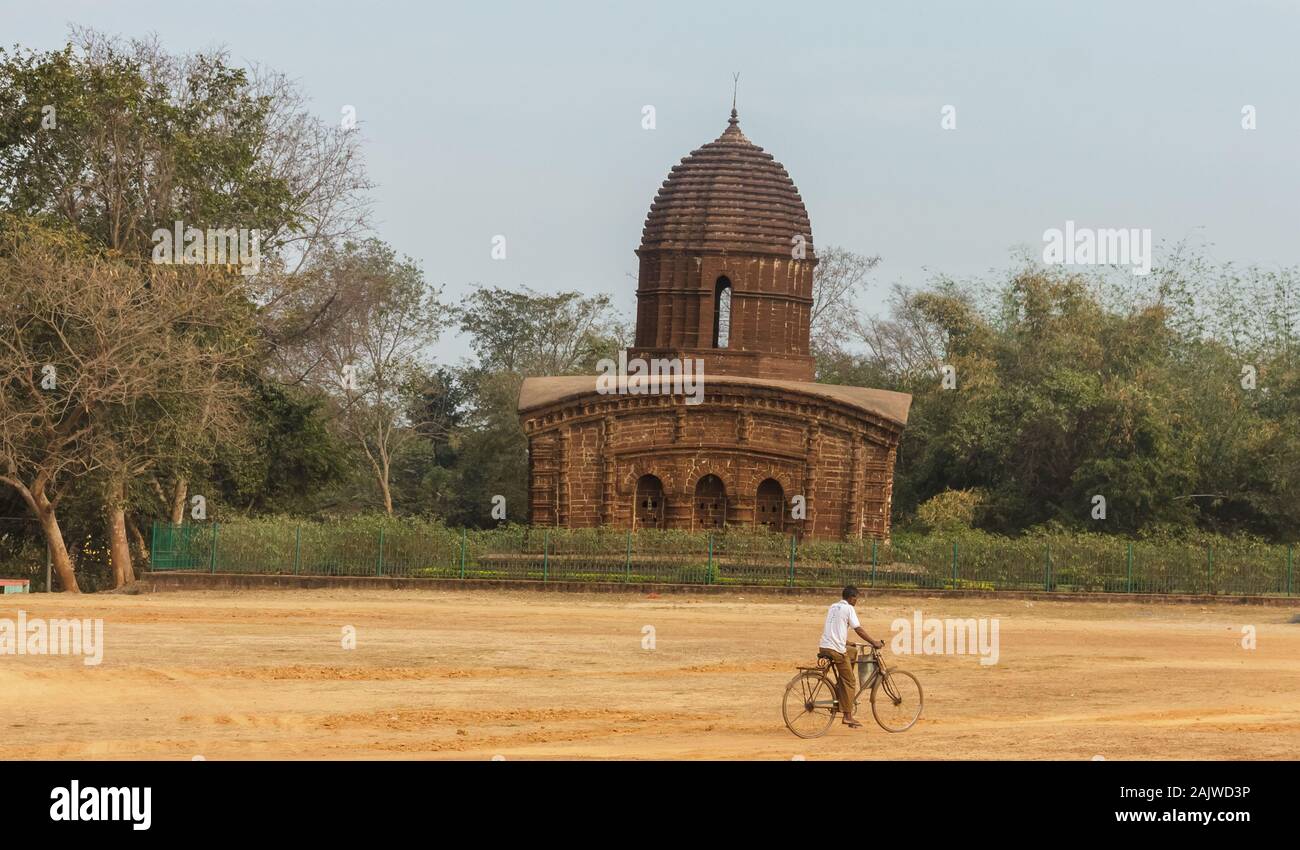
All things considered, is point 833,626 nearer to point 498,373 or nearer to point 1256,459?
point 1256,459

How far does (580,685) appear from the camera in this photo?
23219 mm

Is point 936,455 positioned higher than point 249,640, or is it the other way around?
point 936,455

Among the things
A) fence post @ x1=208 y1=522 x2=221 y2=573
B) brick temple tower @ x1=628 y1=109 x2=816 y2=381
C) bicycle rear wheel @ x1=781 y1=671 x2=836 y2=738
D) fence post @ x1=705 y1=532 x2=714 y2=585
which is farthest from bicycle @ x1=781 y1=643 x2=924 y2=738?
brick temple tower @ x1=628 y1=109 x2=816 y2=381

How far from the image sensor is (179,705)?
66.9ft

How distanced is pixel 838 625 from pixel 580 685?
5898 millimetres

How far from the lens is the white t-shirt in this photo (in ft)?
59.4

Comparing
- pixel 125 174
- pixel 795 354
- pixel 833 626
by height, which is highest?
pixel 125 174


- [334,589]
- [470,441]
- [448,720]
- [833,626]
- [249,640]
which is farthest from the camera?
[470,441]

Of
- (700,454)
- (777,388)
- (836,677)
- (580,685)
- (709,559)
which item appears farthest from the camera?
(700,454)

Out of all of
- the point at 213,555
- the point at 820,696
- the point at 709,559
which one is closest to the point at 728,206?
the point at 709,559

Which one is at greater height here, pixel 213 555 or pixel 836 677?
pixel 213 555

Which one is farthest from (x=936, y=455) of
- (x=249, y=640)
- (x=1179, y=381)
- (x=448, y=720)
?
(x=448, y=720)

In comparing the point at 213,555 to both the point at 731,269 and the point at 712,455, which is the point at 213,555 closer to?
the point at 712,455

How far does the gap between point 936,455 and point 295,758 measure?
4026 centimetres
